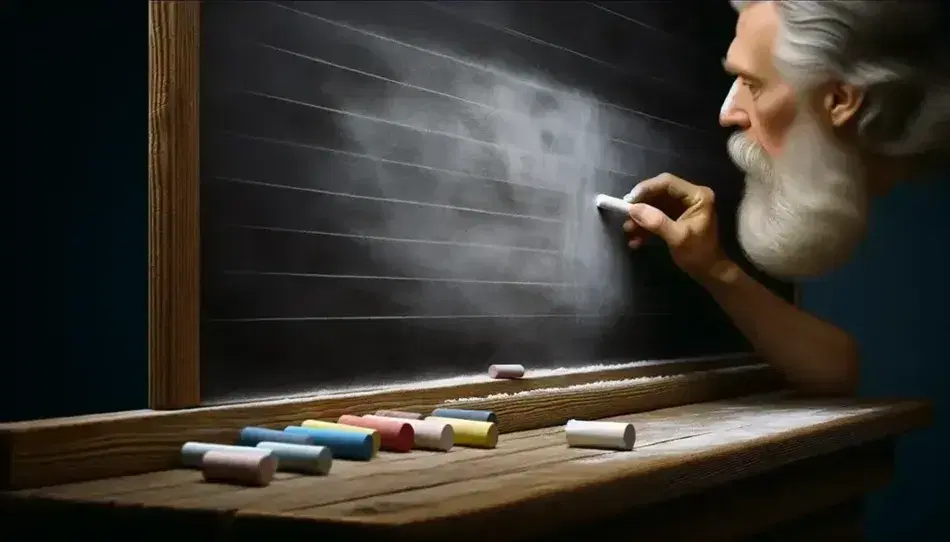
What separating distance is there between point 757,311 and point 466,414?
3.19ft

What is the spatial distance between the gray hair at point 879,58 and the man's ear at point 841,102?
1 cm

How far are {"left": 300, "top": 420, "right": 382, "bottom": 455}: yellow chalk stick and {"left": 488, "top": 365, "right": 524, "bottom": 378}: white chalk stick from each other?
34 cm

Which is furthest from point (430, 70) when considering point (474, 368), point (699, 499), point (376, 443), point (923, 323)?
point (923, 323)

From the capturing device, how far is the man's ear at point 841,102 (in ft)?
6.36

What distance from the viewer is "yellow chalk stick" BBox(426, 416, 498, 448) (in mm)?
1304

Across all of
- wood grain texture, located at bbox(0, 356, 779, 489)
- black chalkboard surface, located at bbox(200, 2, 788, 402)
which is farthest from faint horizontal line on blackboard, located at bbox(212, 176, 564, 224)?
wood grain texture, located at bbox(0, 356, 779, 489)

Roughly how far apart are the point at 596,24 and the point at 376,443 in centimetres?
98

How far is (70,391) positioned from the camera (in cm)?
165

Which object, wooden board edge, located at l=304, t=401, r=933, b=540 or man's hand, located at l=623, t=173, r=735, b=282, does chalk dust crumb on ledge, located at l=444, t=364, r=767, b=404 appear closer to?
man's hand, located at l=623, t=173, r=735, b=282

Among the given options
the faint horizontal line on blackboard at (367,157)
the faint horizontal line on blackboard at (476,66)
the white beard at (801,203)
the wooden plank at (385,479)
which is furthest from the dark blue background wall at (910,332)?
the wooden plank at (385,479)

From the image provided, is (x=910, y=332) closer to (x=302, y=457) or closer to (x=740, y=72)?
(x=740, y=72)

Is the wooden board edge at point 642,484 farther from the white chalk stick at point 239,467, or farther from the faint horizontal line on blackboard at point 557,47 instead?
the faint horizontal line on blackboard at point 557,47

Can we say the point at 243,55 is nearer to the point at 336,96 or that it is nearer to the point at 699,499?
the point at 336,96

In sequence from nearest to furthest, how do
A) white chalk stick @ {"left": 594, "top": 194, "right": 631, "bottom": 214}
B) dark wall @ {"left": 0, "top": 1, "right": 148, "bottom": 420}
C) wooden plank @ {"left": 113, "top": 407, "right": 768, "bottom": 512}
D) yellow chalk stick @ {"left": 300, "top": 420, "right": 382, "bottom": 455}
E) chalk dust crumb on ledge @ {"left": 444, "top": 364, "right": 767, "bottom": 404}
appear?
wooden plank @ {"left": 113, "top": 407, "right": 768, "bottom": 512} < yellow chalk stick @ {"left": 300, "top": 420, "right": 382, "bottom": 455} < chalk dust crumb on ledge @ {"left": 444, "top": 364, "right": 767, "bottom": 404} < dark wall @ {"left": 0, "top": 1, "right": 148, "bottom": 420} < white chalk stick @ {"left": 594, "top": 194, "right": 631, "bottom": 214}
